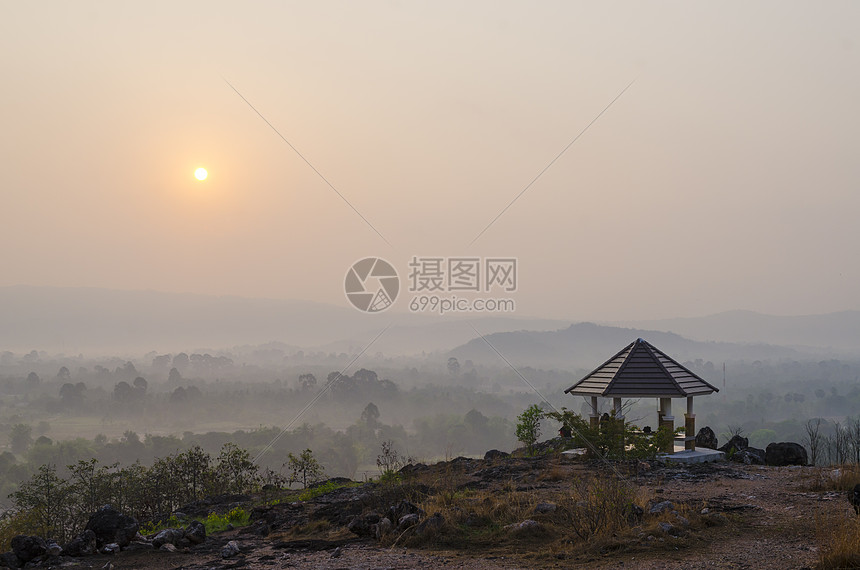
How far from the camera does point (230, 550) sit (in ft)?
34.8

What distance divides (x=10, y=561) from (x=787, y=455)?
65.6 feet

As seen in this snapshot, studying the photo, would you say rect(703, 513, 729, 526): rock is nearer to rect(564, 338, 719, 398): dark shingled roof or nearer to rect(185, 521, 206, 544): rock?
rect(185, 521, 206, 544): rock

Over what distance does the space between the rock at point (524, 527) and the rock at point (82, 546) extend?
21.7 ft

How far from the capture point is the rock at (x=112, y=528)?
36.3 ft

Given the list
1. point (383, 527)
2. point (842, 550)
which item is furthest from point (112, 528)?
point (842, 550)

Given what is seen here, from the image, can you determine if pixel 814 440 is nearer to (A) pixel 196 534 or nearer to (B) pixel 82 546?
(A) pixel 196 534

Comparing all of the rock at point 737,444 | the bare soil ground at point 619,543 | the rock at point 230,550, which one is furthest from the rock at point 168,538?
the rock at point 737,444

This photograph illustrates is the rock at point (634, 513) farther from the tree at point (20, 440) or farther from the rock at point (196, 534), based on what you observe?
the tree at point (20, 440)

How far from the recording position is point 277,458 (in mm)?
105375

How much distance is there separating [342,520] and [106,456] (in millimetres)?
102896

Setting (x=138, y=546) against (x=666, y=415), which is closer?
(x=138, y=546)

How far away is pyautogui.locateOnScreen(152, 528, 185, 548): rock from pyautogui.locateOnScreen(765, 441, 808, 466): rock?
17316mm

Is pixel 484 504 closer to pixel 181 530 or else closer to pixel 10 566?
pixel 181 530

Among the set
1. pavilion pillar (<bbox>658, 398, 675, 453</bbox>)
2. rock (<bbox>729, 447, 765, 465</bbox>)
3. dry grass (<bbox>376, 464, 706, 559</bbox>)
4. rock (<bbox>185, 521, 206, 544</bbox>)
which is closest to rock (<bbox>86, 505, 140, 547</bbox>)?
rock (<bbox>185, 521, 206, 544</bbox>)
